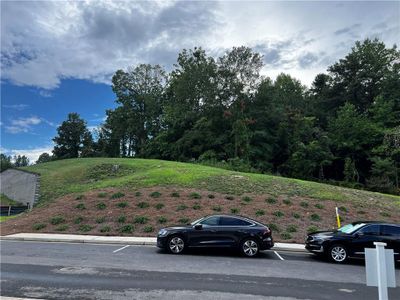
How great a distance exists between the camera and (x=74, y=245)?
42.3 feet

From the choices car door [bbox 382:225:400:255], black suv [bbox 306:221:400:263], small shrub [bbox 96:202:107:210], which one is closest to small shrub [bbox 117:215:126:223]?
small shrub [bbox 96:202:107:210]

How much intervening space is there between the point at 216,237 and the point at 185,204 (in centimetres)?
717

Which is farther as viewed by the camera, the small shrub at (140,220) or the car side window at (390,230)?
the small shrub at (140,220)

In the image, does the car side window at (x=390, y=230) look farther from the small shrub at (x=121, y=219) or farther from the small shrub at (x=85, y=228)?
the small shrub at (x=85, y=228)

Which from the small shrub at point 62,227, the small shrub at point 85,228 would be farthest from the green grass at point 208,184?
the small shrub at point 62,227

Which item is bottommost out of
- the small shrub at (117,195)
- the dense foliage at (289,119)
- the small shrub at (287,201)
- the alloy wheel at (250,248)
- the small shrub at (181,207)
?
the alloy wheel at (250,248)

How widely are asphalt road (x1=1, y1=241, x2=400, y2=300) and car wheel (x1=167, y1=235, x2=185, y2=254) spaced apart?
37cm

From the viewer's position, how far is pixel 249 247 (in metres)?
11.5

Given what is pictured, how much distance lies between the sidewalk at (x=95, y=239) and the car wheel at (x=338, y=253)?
1.72 meters

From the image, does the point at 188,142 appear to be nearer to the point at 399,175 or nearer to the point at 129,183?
the point at 129,183

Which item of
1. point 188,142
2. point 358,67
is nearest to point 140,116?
point 188,142

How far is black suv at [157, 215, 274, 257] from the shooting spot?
451 inches

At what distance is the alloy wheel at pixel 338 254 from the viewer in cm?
1128

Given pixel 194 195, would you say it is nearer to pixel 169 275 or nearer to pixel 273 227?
pixel 273 227
